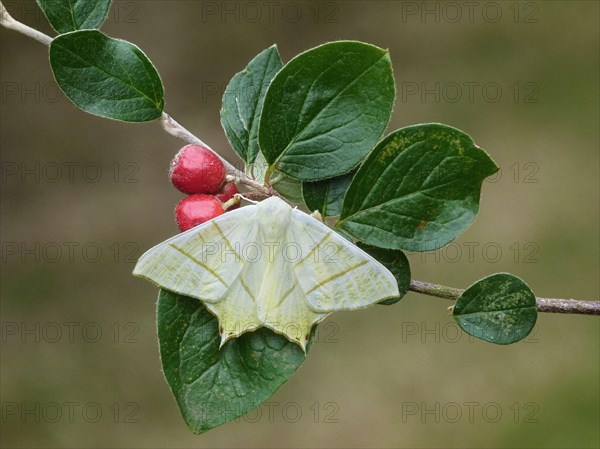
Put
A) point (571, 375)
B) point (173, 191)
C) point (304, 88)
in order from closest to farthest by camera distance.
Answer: point (304, 88) → point (571, 375) → point (173, 191)

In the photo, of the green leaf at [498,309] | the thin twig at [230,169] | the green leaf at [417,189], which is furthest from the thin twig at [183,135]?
the green leaf at [498,309]

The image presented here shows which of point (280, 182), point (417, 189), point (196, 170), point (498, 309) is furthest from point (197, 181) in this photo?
point (498, 309)

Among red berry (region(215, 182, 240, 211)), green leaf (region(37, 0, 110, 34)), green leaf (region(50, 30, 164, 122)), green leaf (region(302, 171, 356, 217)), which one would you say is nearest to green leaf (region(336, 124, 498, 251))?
green leaf (region(302, 171, 356, 217))

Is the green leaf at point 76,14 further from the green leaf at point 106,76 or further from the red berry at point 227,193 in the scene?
the red berry at point 227,193

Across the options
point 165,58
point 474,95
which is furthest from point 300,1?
point 474,95

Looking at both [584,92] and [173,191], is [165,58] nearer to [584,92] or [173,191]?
[173,191]

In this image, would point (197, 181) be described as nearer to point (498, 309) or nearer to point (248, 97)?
point (248, 97)
